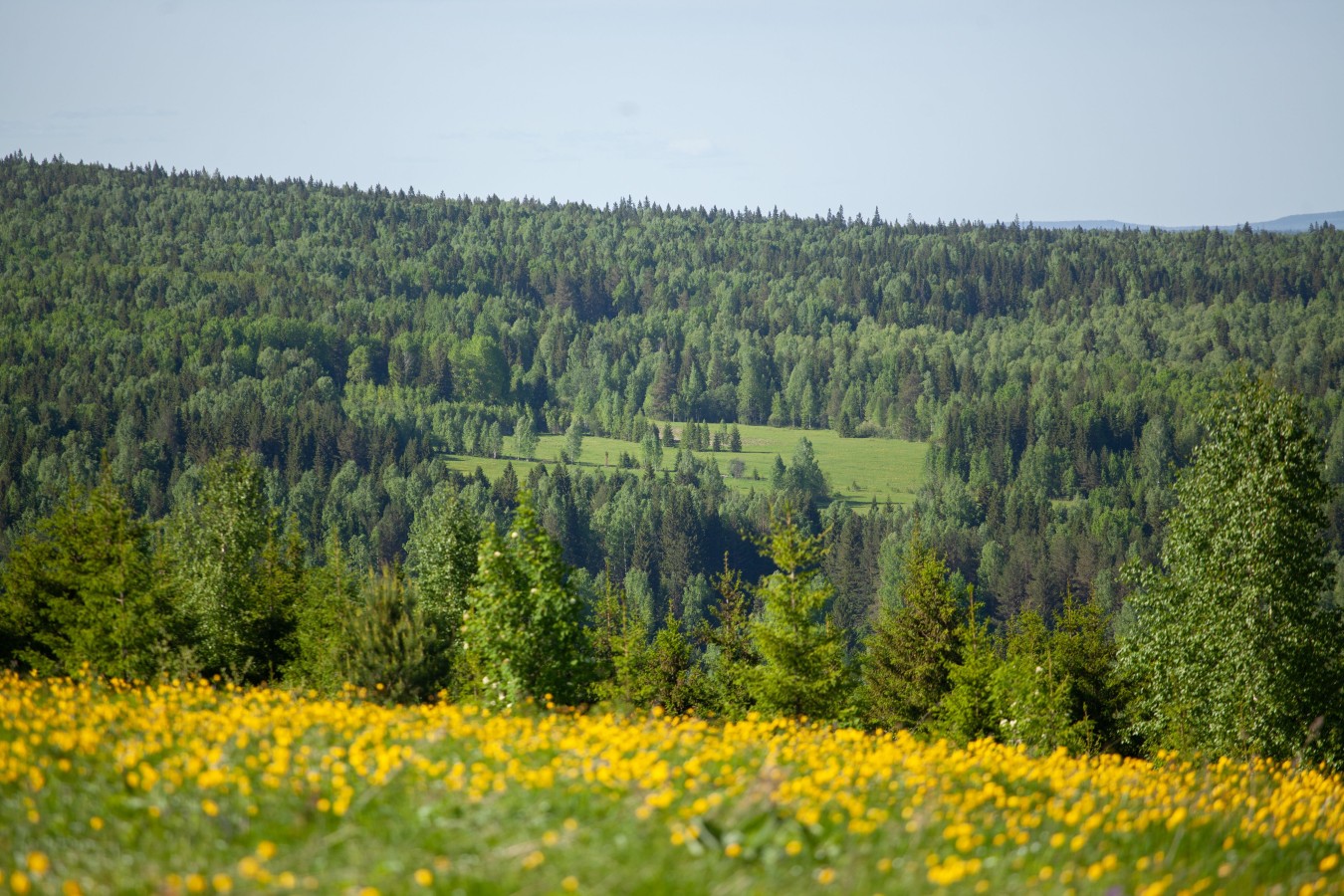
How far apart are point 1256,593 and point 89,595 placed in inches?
1104

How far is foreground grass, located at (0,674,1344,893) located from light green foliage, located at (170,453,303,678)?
21.7m

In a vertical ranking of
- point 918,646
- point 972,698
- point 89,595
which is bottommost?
point 972,698

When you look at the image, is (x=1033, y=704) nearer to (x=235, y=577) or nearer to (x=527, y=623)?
(x=527, y=623)

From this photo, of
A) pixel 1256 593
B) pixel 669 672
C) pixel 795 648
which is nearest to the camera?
pixel 1256 593

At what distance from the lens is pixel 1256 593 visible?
2516 cm

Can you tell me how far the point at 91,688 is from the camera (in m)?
13.3

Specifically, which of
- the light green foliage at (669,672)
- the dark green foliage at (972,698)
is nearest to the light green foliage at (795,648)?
the dark green foliage at (972,698)

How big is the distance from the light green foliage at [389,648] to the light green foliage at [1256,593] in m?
16.3

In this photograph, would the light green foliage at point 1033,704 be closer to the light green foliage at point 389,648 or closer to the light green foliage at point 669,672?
the light green foliage at point 669,672

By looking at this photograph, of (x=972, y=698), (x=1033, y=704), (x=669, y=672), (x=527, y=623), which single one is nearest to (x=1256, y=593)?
(x=1033, y=704)

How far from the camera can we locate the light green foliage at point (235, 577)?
40000 mm

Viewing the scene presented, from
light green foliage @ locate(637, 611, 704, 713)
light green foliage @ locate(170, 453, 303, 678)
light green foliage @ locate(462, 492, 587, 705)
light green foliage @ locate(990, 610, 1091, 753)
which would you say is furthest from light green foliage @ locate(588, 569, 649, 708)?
light green foliage @ locate(462, 492, 587, 705)

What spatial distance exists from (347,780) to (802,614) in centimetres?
2102

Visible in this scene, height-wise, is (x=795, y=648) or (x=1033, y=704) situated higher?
(x=795, y=648)
